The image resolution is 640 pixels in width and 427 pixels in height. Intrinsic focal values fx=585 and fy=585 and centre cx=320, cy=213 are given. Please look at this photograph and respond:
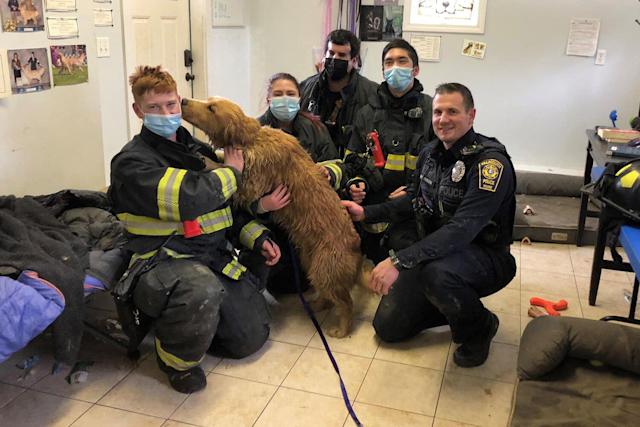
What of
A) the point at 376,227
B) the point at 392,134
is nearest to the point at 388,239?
the point at 376,227

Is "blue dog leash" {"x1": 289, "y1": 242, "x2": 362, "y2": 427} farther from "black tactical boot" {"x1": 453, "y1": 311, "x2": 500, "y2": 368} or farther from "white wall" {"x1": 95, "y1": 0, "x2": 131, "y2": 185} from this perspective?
"white wall" {"x1": 95, "y1": 0, "x2": 131, "y2": 185}

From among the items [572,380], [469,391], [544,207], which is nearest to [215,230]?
[469,391]

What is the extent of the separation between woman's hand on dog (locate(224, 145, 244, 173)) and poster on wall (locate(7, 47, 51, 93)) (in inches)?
42.3

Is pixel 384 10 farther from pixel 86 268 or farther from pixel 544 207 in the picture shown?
pixel 86 268

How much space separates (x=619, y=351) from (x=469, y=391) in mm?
599

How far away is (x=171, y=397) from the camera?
2.35 m

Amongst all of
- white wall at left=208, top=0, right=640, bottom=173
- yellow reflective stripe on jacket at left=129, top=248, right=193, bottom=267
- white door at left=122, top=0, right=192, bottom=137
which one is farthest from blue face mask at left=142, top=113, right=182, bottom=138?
white wall at left=208, top=0, right=640, bottom=173

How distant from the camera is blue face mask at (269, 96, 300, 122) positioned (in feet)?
9.50

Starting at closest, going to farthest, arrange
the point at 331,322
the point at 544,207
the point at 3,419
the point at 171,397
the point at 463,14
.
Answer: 1. the point at 3,419
2. the point at 171,397
3. the point at 331,322
4. the point at 544,207
5. the point at 463,14

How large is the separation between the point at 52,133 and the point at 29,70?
0.34 metres

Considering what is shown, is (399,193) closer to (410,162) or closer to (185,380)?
(410,162)

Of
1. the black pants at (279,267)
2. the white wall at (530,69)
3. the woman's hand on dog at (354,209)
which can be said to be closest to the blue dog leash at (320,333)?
the black pants at (279,267)

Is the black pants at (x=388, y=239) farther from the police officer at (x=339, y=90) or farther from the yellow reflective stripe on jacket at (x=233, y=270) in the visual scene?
the yellow reflective stripe on jacket at (x=233, y=270)

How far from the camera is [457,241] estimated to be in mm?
2404
